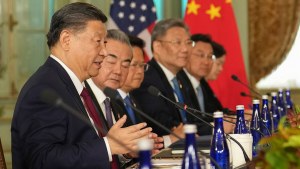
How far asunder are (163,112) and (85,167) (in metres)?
2.18

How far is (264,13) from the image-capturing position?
7449mm

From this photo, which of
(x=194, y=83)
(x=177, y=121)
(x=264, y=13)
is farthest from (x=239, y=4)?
(x=177, y=121)

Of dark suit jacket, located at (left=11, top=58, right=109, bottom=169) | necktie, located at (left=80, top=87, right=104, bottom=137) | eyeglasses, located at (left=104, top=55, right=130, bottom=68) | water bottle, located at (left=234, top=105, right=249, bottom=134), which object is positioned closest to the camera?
dark suit jacket, located at (left=11, top=58, right=109, bottom=169)

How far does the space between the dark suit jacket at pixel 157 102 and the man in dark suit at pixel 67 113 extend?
64.9 inches

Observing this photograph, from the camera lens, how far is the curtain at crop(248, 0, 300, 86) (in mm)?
7406

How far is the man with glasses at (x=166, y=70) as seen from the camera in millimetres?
4746

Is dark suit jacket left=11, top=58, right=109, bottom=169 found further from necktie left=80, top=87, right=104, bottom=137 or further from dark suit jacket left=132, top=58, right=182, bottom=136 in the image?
dark suit jacket left=132, top=58, right=182, bottom=136

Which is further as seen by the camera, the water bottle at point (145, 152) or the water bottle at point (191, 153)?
the water bottle at point (191, 153)

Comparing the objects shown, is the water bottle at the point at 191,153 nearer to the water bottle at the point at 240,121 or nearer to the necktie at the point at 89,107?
the necktie at the point at 89,107

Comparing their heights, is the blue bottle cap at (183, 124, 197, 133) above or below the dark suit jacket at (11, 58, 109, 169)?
above

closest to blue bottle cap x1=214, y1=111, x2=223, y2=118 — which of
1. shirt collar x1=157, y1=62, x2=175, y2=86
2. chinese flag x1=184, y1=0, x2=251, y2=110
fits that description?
shirt collar x1=157, y1=62, x2=175, y2=86

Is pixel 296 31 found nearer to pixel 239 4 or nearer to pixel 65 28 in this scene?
pixel 239 4

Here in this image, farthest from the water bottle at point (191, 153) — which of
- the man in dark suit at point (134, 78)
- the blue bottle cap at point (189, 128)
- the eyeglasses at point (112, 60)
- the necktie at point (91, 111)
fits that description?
the man in dark suit at point (134, 78)

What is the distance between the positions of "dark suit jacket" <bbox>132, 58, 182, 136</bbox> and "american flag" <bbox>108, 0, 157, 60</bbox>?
4.52 feet
